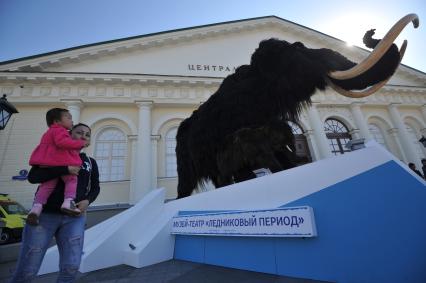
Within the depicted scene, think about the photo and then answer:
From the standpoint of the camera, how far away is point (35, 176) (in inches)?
68.8

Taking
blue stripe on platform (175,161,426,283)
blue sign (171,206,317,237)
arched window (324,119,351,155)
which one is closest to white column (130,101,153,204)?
blue sign (171,206,317,237)

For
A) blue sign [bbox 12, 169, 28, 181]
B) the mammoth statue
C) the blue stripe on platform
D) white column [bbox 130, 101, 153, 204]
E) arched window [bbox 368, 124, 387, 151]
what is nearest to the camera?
the blue stripe on platform

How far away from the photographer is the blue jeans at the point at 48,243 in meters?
1.60

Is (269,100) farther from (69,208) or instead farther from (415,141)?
(415,141)

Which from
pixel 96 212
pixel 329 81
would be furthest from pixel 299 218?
pixel 96 212

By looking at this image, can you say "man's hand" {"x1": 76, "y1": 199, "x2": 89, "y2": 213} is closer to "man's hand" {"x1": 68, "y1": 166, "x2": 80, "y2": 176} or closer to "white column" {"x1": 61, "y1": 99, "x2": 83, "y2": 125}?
"man's hand" {"x1": 68, "y1": 166, "x2": 80, "y2": 176}

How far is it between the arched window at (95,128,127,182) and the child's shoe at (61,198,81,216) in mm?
9490

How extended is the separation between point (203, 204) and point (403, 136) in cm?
1603

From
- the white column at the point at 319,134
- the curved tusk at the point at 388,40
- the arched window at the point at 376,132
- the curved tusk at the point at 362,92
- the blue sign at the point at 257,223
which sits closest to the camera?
the blue sign at the point at 257,223

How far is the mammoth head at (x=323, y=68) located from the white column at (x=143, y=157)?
7.92 m

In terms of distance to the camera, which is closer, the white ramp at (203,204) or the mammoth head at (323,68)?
the white ramp at (203,204)

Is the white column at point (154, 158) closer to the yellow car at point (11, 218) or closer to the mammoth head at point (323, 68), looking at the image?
the yellow car at point (11, 218)

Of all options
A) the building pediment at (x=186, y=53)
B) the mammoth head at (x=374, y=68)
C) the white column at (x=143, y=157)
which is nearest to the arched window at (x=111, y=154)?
the white column at (x=143, y=157)

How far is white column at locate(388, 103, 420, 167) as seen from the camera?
43.5 ft
